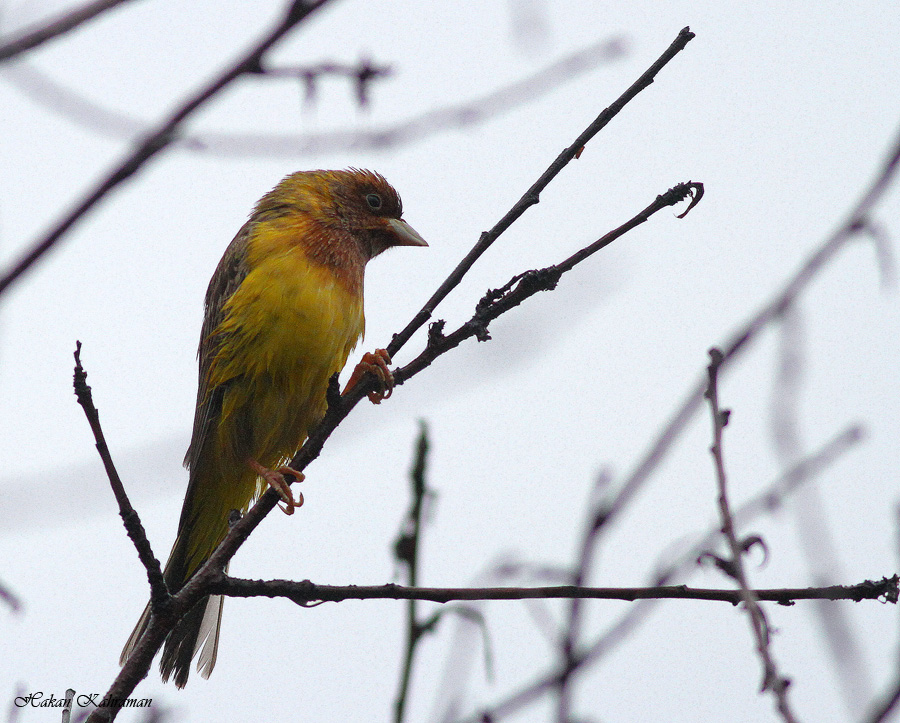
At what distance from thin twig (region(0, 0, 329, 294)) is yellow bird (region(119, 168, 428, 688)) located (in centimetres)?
323

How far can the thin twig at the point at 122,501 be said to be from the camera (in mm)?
2629

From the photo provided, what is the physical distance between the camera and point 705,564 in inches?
90.4

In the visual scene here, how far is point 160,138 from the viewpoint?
4.85 ft

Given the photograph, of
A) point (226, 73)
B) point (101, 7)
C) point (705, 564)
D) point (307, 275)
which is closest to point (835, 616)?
point (705, 564)

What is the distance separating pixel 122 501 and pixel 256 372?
7.40 feet

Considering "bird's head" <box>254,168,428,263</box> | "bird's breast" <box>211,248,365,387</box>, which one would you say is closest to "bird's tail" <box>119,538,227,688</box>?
"bird's breast" <box>211,248,365,387</box>

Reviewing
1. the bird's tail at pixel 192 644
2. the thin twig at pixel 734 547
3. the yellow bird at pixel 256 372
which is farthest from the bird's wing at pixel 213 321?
the thin twig at pixel 734 547

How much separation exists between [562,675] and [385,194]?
4.93 meters

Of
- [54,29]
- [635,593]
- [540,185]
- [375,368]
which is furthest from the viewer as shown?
[375,368]

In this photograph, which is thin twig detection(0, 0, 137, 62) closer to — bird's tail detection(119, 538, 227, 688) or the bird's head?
bird's tail detection(119, 538, 227, 688)

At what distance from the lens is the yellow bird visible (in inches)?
201

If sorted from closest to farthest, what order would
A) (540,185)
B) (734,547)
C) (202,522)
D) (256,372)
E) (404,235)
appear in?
(734,547), (540,185), (256,372), (202,522), (404,235)

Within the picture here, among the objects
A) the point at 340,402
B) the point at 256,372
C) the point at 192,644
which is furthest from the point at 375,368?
the point at 192,644

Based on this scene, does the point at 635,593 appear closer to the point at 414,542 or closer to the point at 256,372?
the point at 414,542
